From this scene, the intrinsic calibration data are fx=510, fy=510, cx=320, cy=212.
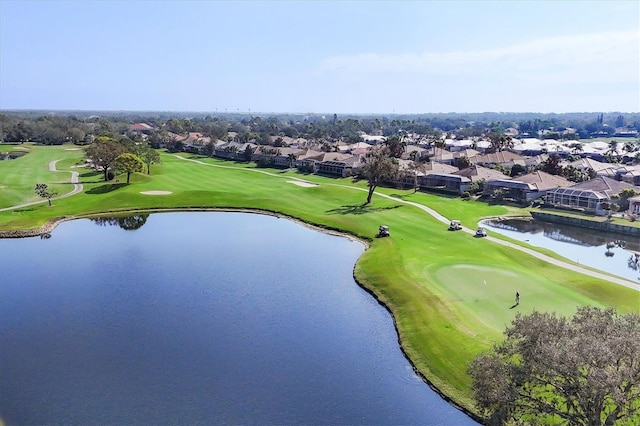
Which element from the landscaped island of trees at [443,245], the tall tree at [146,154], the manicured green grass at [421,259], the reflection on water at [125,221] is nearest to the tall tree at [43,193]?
the landscaped island of trees at [443,245]

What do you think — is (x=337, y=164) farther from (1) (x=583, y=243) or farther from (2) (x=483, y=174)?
(1) (x=583, y=243)

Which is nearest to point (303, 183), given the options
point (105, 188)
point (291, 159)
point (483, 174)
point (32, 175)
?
point (291, 159)

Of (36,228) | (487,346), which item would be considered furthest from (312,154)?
(487,346)

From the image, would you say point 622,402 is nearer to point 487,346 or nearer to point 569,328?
point 569,328

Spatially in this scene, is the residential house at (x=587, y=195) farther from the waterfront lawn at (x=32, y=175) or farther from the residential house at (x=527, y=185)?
the waterfront lawn at (x=32, y=175)

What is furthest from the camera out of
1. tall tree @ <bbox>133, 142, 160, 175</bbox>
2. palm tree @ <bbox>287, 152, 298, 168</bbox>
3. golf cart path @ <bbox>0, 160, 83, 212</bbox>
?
palm tree @ <bbox>287, 152, 298, 168</bbox>

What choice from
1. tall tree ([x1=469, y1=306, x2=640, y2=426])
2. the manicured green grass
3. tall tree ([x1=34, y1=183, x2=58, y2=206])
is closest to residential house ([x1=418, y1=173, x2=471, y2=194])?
the manicured green grass

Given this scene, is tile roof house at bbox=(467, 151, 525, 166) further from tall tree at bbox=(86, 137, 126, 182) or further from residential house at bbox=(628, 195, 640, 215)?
tall tree at bbox=(86, 137, 126, 182)
